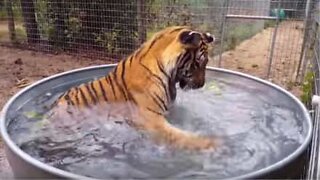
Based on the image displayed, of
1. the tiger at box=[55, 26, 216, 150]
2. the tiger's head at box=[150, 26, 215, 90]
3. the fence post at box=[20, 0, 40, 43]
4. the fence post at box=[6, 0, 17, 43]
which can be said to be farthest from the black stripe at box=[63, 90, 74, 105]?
the fence post at box=[6, 0, 17, 43]

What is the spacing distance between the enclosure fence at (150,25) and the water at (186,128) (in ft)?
7.25

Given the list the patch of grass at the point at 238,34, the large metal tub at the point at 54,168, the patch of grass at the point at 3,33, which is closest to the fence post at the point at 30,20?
the patch of grass at the point at 3,33

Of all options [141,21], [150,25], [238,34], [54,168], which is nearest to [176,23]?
[150,25]

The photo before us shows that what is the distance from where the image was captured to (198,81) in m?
2.32

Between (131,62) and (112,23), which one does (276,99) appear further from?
(112,23)

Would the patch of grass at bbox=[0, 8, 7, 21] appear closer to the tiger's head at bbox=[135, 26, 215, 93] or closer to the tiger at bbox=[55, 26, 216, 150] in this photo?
the tiger at bbox=[55, 26, 216, 150]

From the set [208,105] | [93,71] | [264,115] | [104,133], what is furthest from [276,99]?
[93,71]

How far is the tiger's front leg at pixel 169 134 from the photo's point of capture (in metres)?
1.83

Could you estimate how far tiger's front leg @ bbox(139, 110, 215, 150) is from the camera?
1.83 meters

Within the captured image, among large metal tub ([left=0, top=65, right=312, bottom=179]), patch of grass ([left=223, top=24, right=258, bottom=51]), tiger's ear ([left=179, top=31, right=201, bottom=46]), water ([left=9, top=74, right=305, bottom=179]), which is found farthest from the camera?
patch of grass ([left=223, top=24, right=258, bottom=51])

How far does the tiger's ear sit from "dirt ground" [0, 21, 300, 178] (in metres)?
2.54

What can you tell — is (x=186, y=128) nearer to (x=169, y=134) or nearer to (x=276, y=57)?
(x=169, y=134)

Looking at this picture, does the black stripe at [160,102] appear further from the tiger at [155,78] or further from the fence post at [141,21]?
the fence post at [141,21]

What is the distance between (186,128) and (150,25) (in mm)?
3321
